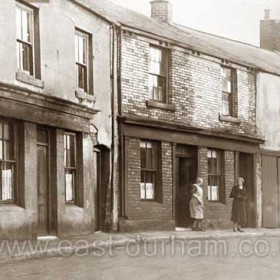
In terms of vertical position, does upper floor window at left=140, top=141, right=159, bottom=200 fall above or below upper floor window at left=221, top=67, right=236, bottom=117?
below

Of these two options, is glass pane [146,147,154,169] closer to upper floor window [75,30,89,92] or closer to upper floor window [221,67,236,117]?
upper floor window [75,30,89,92]

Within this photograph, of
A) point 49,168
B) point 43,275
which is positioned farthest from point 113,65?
point 43,275

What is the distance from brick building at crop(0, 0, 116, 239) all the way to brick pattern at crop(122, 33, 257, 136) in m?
0.79

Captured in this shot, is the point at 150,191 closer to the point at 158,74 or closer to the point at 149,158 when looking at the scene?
the point at 149,158

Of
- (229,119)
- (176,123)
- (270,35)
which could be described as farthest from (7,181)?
(270,35)

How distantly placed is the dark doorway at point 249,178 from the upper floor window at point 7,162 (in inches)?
419

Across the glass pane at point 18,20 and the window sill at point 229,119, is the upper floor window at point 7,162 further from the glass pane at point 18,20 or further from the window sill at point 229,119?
the window sill at point 229,119

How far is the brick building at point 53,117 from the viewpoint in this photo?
43.6 ft

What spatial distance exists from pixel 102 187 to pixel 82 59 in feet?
9.72

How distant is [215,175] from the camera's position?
21328 millimetres

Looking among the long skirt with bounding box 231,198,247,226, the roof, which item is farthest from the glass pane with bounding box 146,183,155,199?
the roof

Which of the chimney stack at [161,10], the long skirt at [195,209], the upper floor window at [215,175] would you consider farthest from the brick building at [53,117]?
the chimney stack at [161,10]

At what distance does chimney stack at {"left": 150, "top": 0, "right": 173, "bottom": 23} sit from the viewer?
22922 millimetres

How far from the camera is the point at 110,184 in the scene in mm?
17391
